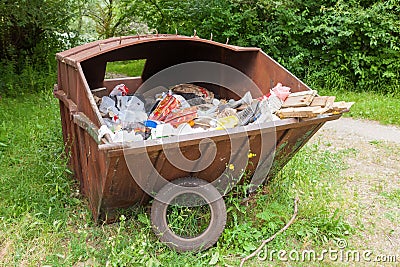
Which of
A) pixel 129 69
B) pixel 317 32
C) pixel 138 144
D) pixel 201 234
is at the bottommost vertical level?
pixel 129 69

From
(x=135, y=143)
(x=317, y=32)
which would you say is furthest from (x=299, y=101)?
(x=317, y=32)

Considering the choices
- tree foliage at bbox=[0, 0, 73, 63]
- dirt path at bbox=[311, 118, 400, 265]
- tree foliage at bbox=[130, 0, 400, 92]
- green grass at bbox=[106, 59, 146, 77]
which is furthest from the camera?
green grass at bbox=[106, 59, 146, 77]

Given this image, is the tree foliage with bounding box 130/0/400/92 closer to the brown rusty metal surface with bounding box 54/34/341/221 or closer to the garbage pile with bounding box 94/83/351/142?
the brown rusty metal surface with bounding box 54/34/341/221

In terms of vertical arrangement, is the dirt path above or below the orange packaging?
below

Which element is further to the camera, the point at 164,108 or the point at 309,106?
the point at 164,108

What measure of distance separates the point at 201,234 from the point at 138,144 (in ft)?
3.34

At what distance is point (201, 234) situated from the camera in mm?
3350

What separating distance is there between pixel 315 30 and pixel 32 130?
20.3ft

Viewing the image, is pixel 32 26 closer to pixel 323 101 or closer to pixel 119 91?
pixel 119 91

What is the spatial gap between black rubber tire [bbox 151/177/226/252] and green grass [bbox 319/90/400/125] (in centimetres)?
492

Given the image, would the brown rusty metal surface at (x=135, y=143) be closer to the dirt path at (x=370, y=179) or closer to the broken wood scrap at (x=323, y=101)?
the broken wood scrap at (x=323, y=101)

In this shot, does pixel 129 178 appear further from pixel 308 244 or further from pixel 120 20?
pixel 120 20

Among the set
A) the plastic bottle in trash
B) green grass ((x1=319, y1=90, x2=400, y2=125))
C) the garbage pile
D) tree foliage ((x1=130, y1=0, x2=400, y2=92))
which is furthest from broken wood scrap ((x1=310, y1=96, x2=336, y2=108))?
tree foliage ((x1=130, y1=0, x2=400, y2=92))

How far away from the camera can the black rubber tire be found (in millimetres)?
3270
